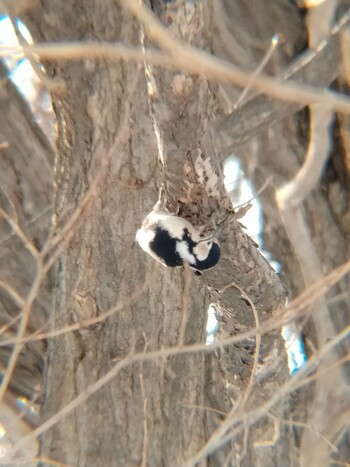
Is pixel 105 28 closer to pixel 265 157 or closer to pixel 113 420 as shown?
pixel 265 157

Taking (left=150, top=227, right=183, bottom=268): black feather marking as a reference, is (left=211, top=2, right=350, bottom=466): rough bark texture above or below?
above

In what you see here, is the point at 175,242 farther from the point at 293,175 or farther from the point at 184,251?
A: the point at 293,175

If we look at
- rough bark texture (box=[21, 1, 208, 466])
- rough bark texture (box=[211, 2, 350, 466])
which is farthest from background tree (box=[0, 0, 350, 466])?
rough bark texture (box=[211, 2, 350, 466])

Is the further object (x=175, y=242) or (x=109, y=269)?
(x=109, y=269)

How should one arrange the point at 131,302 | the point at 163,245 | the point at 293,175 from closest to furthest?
the point at 163,245 → the point at 131,302 → the point at 293,175

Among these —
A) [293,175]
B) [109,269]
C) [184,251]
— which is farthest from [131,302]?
[293,175]

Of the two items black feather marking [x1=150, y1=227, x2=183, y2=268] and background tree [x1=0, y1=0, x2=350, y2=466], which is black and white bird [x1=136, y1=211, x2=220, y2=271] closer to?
black feather marking [x1=150, y1=227, x2=183, y2=268]

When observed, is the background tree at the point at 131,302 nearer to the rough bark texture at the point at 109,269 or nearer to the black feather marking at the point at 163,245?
the rough bark texture at the point at 109,269

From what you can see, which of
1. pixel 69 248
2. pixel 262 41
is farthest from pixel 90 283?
pixel 262 41

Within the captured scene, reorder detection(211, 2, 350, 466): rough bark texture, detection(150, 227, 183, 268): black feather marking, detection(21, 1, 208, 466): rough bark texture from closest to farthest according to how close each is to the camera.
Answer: detection(150, 227, 183, 268): black feather marking < detection(21, 1, 208, 466): rough bark texture < detection(211, 2, 350, 466): rough bark texture
